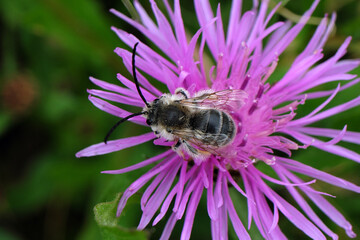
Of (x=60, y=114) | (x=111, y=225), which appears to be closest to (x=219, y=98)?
(x=111, y=225)

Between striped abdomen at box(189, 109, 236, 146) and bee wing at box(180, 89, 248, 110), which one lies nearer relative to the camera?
striped abdomen at box(189, 109, 236, 146)

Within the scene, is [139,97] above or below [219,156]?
above

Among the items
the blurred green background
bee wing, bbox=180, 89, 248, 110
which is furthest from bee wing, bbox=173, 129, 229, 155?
the blurred green background

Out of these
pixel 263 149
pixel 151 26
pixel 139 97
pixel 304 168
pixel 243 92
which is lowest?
pixel 304 168

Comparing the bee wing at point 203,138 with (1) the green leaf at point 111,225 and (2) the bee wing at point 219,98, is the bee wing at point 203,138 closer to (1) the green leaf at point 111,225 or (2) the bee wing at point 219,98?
(2) the bee wing at point 219,98

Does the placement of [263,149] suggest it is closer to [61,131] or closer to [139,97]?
[139,97]

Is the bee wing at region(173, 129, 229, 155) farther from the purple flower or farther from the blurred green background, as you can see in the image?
the blurred green background

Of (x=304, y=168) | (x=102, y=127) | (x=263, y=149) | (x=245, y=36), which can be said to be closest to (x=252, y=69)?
(x=245, y=36)
